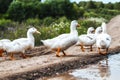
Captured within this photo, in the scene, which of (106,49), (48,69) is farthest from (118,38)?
(48,69)

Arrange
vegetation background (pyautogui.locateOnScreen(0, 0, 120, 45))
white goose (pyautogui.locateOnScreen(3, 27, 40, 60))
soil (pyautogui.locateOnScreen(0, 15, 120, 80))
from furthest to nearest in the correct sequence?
vegetation background (pyautogui.locateOnScreen(0, 0, 120, 45))
white goose (pyautogui.locateOnScreen(3, 27, 40, 60))
soil (pyautogui.locateOnScreen(0, 15, 120, 80))

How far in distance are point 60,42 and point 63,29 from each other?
258 inches

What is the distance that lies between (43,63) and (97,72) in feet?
5.92

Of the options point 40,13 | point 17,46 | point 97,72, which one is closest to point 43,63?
→ point 17,46

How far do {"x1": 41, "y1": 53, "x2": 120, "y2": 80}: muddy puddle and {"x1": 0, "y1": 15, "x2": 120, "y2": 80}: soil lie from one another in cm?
35

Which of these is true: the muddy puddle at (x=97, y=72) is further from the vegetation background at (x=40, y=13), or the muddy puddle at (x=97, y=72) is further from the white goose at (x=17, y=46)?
the vegetation background at (x=40, y=13)

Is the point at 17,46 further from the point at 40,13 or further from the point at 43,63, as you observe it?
the point at 40,13

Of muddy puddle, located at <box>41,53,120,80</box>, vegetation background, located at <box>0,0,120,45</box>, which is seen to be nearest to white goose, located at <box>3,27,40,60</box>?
muddy puddle, located at <box>41,53,120,80</box>

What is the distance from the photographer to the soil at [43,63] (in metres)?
12.8

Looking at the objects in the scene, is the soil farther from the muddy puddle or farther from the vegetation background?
the vegetation background

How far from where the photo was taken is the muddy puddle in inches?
509

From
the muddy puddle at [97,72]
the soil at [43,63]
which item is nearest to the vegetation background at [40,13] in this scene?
the soil at [43,63]

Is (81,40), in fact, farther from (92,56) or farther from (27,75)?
(27,75)

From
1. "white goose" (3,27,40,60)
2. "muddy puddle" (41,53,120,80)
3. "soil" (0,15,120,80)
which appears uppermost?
"white goose" (3,27,40,60)
